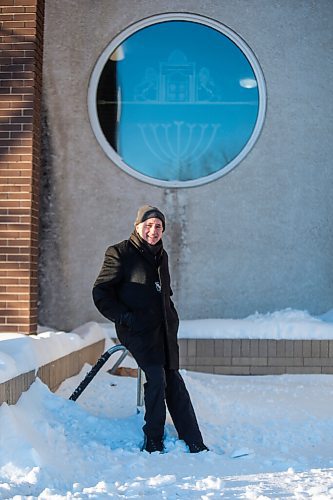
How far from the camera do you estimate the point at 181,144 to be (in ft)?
25.2

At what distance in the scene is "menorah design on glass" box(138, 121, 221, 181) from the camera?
7656 millimetres

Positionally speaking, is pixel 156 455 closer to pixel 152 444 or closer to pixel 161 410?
pixel 152 444

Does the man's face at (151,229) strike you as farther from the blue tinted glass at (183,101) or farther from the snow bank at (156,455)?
the blue tinted glass at (183,101)

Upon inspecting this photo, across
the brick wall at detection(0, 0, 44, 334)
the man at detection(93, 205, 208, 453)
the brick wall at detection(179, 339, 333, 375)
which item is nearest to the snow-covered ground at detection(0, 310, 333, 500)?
the man at detection(93, 205, 208, 453)

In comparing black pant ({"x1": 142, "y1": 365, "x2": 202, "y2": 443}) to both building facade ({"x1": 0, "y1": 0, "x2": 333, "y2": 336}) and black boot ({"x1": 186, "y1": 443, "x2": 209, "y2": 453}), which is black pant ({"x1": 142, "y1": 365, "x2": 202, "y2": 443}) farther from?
building facade ({"x1": 0, "y1": 0, "x2": 333, "y2": 336})

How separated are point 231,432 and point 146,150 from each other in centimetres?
362

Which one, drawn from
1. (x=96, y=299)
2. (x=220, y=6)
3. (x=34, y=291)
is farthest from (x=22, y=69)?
(x=220, y=6)

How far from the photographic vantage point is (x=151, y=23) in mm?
7660

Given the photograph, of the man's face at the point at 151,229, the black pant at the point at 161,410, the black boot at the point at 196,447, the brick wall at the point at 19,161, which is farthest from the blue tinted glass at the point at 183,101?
the black boot at the point at 196,447

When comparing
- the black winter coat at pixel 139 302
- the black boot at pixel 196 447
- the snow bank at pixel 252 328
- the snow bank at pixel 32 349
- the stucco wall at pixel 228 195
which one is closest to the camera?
the snow bank at pixel 32 349

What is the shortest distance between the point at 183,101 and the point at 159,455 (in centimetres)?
440

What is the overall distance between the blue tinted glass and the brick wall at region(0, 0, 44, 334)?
6.75 feet

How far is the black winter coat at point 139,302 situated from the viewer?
14.4 ft

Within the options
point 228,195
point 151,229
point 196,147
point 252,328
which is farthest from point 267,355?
point 151,229
